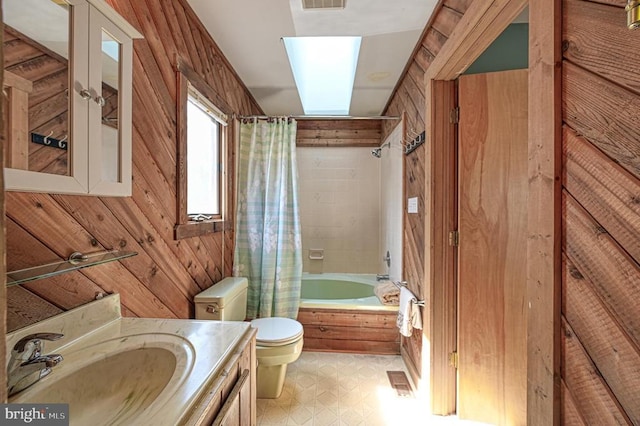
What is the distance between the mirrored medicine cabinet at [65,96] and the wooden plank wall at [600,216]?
1.47 metres

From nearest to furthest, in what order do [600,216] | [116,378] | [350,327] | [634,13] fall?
[634,13]
[600,216]
[116,378]
[350,327]

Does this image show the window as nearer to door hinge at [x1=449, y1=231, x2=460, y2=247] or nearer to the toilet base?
the toilet base

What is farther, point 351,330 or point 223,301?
point 351,330

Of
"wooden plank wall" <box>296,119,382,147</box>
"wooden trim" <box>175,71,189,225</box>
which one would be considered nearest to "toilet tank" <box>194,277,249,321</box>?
"wooden trim" <box>175,71,189,225</box>

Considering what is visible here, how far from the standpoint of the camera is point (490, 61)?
1871 millimetres

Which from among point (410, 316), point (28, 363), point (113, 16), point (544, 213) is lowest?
point (410, 316)

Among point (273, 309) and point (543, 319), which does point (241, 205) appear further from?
point (543, 319)

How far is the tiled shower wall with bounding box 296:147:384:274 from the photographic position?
3568 mm

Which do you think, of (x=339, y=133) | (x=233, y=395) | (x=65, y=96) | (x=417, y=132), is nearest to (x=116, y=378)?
(x=233, y=395)

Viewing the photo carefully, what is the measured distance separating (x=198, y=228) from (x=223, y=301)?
1.69 feet

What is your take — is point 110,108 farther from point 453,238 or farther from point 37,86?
point 453,238

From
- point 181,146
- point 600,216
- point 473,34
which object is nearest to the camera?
point 600,216

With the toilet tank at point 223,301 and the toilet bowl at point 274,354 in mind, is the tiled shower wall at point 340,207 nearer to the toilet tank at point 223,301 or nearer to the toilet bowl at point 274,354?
the toilet tank at point 223,301

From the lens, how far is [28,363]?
708 millimetres
